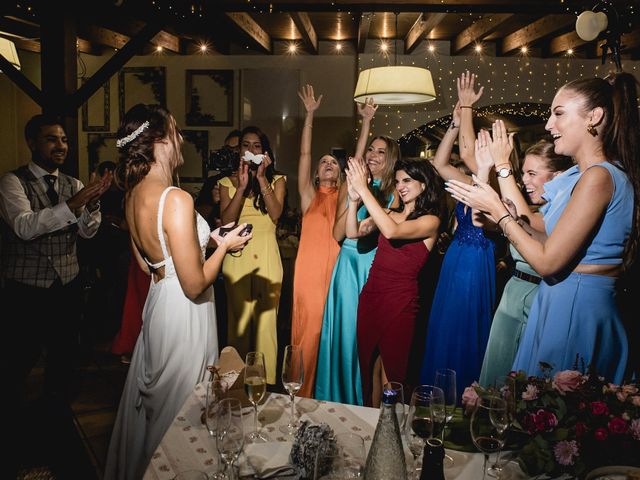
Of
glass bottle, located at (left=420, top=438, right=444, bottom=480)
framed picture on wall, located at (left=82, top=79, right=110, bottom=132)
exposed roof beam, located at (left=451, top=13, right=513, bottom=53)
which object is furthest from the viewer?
framed picture on wall, located at (left=82, top=79, right=110, bottom=132)

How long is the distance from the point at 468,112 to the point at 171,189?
5.54 ft

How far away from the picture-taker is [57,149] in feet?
Answer: 9.13

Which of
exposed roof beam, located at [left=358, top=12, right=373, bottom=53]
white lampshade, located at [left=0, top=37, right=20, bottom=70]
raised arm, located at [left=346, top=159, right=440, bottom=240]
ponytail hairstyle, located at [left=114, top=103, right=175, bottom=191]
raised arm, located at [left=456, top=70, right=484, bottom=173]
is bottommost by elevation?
raised arm, located at [left=346, top=159, right=440, bottom=240]

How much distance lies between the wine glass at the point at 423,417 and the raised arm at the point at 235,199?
2.16 meters

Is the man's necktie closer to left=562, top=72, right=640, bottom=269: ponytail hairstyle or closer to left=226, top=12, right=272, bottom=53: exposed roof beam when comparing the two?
left=226, top=12, right=272, bottom=53: exposed roof beam

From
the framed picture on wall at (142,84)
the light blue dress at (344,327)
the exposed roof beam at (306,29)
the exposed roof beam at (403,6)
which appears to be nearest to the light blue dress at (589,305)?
the light blue dress at (344,327)

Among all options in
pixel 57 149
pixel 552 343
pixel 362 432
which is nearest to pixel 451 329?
pixel 552 343

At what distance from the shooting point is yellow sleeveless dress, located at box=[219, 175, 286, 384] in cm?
318

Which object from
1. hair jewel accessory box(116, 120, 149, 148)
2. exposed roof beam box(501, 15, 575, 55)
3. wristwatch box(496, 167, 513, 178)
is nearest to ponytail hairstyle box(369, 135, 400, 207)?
wristwatch box(496, 167, 513, 178)

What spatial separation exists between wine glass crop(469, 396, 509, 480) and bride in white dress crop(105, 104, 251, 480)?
3.50 ft

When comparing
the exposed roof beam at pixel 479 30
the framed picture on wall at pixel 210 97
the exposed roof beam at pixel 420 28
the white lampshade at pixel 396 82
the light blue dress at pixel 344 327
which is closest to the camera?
the light blue dress at pixel 344 327

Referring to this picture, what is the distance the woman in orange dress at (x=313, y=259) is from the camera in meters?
3.06

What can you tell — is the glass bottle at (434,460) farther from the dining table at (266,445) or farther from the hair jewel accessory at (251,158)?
the hair jewel accessory at (251,158)

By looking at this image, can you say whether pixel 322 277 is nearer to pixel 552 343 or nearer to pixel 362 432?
pixel 552 343
